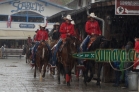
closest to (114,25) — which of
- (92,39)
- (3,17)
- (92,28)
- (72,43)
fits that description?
(92,28)

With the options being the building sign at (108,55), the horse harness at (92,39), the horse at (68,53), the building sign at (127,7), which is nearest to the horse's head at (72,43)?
the horse at (68,53)

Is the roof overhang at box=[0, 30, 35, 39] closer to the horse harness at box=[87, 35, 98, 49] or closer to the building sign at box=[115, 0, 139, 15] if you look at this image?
the horse harness at box=[87, 35, 98, 49]

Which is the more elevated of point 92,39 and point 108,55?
point 92,39

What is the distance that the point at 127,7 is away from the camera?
635 inches

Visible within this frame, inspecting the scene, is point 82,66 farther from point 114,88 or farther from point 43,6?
point 43,6

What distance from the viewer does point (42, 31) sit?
1978cm

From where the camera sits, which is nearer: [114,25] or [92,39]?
[92,39]

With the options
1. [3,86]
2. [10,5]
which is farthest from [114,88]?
[10,5]

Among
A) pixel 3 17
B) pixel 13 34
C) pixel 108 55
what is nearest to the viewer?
pixel 108 55

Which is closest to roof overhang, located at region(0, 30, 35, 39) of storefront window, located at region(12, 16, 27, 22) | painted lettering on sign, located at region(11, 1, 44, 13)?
storefront window, located at region(12, 16, 27, 22)

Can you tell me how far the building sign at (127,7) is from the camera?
629 inches

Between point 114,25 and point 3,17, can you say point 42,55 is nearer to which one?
point 114,25

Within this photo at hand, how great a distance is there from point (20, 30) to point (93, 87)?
3907cm

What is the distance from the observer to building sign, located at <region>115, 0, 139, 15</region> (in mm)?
15977
